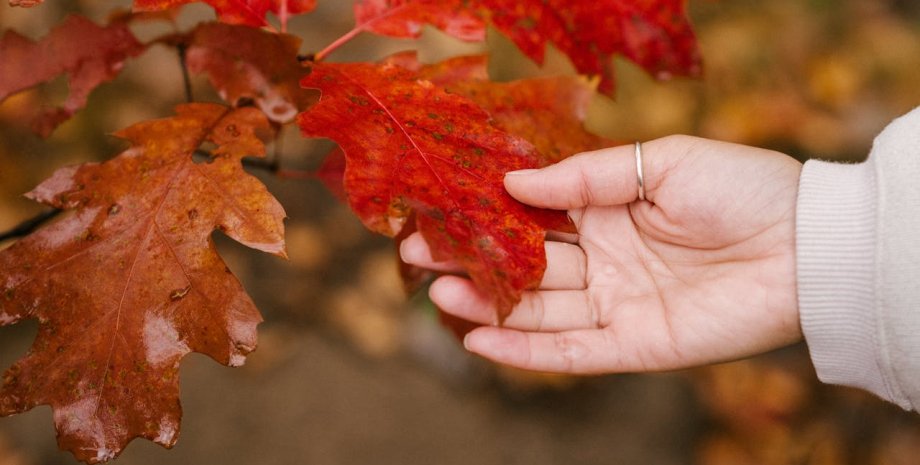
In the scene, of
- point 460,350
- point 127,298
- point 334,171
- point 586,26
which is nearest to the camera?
point 127,298

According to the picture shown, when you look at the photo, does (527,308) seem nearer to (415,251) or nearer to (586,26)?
(415,251)

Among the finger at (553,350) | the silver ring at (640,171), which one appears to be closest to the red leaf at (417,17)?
the silver ring at (640,171)

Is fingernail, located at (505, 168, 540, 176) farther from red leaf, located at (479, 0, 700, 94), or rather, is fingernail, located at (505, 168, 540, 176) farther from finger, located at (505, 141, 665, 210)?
red leaf, located at (479, 0, 700, 94)

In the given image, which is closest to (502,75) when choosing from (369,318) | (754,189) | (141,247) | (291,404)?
(369,318)

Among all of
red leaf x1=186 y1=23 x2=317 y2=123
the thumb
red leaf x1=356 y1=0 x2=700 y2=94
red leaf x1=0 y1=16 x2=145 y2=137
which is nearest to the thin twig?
red leaf x1=0 y1=16 x2=145 y2=137

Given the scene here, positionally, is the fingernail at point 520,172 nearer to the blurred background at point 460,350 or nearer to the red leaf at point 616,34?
the red leaf at point 616,34

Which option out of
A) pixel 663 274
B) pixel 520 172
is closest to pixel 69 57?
pixel 520 172
